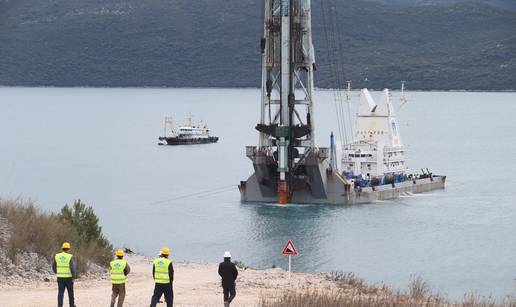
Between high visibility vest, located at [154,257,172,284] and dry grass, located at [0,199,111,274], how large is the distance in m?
5.93

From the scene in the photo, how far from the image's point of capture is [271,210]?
2143 inches

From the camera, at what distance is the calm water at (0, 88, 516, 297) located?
134 feet

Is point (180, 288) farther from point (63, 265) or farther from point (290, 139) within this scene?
point (290, 139)

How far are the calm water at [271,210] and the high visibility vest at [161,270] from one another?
44.0 feet

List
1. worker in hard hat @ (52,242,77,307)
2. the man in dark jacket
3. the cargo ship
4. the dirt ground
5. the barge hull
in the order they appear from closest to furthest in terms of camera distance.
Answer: worker in hard hat @ (52,242,77,307)
the man in dark jacket
the dirt ground
the cargo ship
the barge hull

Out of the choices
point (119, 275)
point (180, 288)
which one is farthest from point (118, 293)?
point (180, 288)

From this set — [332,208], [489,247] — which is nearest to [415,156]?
[332,208]

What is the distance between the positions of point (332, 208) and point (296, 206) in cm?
167

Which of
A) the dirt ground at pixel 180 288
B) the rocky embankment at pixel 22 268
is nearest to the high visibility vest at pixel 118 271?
the dirt ground at pixel 180 288

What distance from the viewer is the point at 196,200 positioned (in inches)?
2370

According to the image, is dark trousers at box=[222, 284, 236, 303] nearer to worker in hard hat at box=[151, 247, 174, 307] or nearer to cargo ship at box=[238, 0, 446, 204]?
worker in hard hat at box=[151, 247, 174, 307]

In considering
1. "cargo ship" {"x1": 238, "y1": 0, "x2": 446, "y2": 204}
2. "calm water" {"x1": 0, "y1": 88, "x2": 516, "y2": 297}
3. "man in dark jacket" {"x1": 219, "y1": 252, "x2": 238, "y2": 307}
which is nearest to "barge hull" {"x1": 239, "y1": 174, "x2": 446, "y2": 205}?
"cargo ship" {"x1": 238, "y1": 0, "x2": 446, "y2": 204}

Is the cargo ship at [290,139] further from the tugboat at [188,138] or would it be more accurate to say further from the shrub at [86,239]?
the tugboat at [188,138]

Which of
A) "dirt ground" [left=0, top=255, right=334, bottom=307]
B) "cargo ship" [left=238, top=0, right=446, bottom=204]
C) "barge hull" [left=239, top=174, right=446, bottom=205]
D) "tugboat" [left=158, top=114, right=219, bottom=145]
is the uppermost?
"tugboat" [left=158, top=114, right=219, bottom=145]
